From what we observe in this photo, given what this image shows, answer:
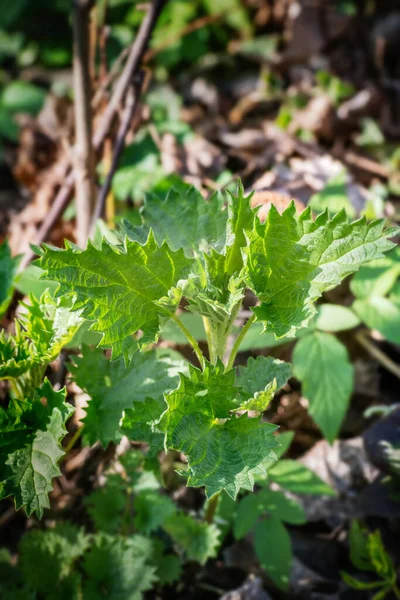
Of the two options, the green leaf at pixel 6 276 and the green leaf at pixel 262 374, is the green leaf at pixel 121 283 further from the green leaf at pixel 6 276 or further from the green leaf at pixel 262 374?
the green leaf at pixel 6 276

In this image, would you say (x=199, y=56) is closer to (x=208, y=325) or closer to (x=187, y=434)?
(x=208, y=325)

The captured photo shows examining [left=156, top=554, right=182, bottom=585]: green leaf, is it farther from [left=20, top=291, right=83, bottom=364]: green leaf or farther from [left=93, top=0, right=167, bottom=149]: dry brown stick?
[left=93, top=0, right=167, bottom=149]: dry brown stick

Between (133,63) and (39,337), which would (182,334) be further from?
(133,63)

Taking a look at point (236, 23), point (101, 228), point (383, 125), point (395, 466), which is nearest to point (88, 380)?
point (101, 228)

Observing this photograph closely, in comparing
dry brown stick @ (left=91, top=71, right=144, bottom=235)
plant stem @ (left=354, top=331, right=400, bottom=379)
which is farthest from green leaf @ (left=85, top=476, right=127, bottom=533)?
plant stem @ (left=354, top=331, right=400, bottom=379)

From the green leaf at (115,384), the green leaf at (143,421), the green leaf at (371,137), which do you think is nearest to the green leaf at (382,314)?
the green leaf at (115,384)

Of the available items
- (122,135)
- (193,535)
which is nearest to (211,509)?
(193,535)

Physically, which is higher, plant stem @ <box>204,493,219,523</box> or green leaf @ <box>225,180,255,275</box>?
green leaf @ <box>225,180,255,275</box>
